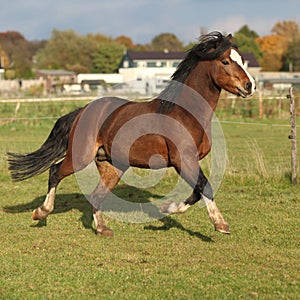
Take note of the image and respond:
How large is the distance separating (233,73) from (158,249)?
229 centimetres

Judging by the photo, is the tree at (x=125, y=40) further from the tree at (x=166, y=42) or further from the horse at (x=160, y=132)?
the horse at (x=160, y=132)

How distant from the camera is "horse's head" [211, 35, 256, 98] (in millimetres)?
6961

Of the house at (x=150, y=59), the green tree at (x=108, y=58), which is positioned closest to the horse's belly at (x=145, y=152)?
the house at (x=150, y=59)

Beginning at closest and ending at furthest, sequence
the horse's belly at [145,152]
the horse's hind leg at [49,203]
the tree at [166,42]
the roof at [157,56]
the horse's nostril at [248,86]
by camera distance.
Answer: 1. the horse's nostril at [248,86]
2. the horse's belly at [145,152]
3. the horse's hind leg at [49,203]
4. the roof at [157,56]
5. the tree at [166,42]

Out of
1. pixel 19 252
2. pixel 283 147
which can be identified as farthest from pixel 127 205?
pixel 283 147

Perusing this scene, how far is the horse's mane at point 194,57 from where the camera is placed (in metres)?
7.08

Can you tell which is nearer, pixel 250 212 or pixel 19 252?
pixel 19 252

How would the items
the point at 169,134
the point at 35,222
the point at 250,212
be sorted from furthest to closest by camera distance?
the point at 250,212 → the point at 35,222 → the point at 169,134

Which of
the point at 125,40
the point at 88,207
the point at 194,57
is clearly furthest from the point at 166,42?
the point at 194,57

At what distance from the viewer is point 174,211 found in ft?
25.5

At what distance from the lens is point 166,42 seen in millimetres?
129250

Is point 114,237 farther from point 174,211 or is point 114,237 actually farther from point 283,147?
point 283,147

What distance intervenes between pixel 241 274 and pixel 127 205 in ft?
14.5

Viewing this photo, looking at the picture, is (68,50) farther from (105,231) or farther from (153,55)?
(105,231)
